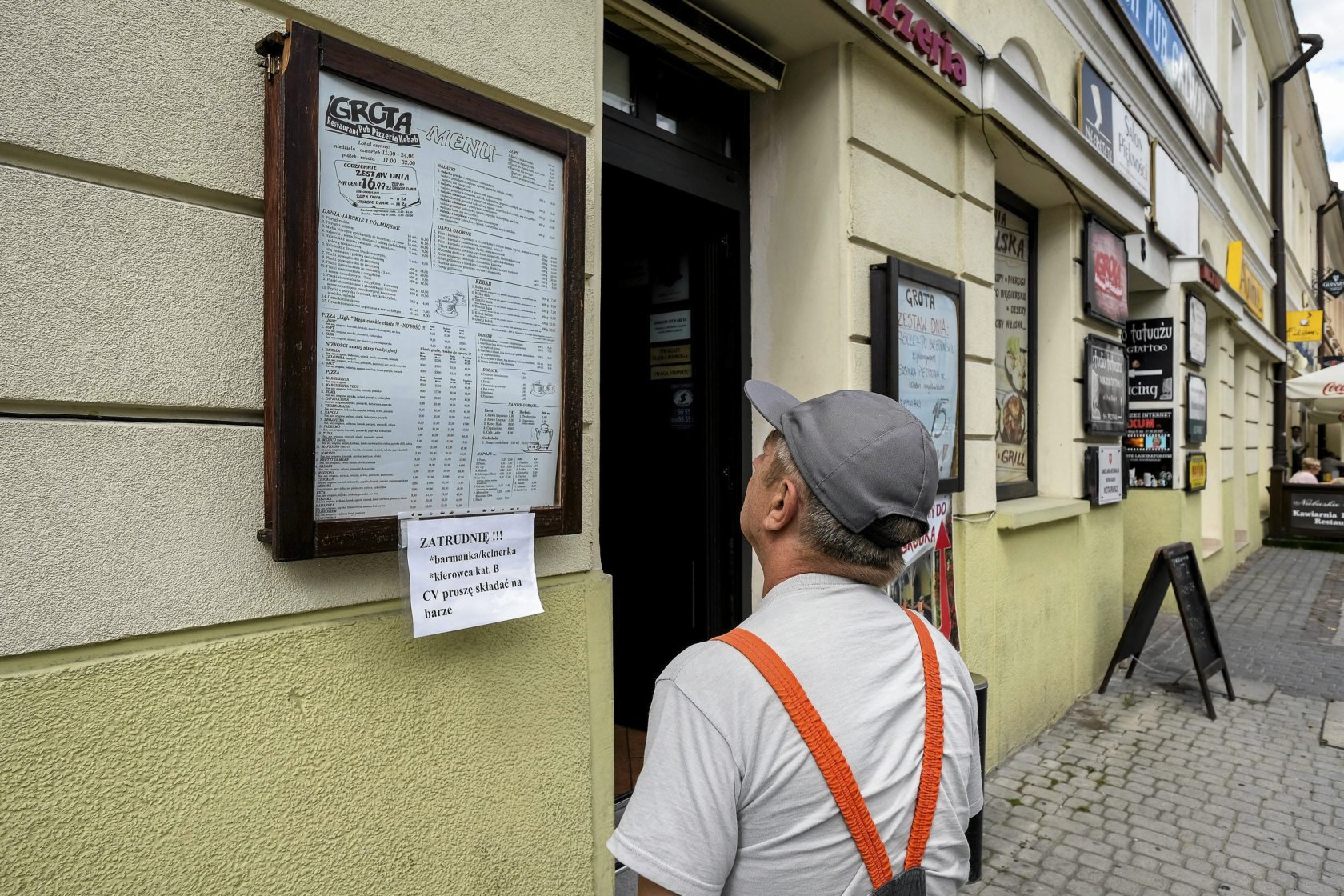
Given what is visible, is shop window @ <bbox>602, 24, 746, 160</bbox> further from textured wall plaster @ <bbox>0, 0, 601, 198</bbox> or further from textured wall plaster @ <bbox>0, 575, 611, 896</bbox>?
textured wall plaster @ <bbox>0, 575, 611, 896</bbox>

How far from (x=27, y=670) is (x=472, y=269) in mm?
1156

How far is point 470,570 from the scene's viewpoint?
2.04 m

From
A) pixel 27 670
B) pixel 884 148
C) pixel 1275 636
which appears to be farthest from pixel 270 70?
pixel 1275 636

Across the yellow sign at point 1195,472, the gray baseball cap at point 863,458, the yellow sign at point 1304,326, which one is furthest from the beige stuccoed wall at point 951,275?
the yellow sign at point 1304,326

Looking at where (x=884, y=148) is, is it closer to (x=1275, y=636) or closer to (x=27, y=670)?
(x=27, y=670)

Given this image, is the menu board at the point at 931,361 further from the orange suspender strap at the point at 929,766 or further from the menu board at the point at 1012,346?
the orange suspender strap at the point at 929,766

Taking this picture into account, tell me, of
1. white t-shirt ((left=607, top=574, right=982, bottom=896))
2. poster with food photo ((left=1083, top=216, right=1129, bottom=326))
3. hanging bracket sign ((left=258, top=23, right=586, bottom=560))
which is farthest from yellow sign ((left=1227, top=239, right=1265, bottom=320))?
white t-shirt ((left=607, top=574, right=982, bottom=896))

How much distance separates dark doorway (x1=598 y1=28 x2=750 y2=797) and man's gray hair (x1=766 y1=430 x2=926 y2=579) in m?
2.23

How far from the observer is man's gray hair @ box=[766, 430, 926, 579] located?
4.38 ft

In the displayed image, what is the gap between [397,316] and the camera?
1871 millimetres

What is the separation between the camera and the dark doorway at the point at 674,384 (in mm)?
3623

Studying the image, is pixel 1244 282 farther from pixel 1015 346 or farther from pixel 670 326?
pixel 670 326

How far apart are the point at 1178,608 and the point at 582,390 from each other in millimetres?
5334

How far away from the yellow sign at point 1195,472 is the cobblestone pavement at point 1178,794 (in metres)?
2.07
